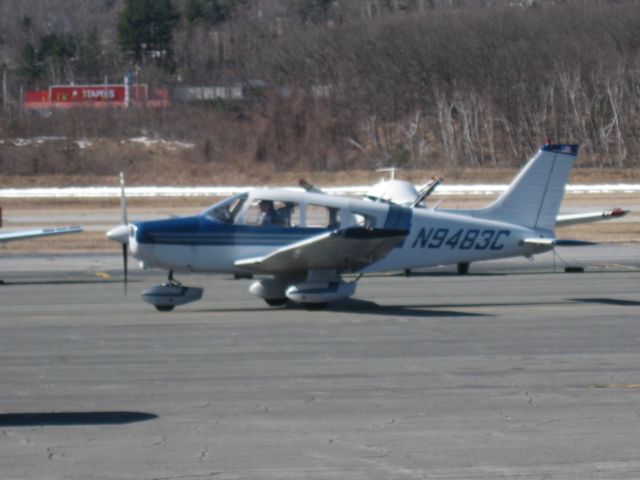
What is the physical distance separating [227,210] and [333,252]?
1675 mm

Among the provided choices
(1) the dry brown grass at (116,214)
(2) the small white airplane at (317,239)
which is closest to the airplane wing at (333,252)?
(2) the small white airplane at (317,239)

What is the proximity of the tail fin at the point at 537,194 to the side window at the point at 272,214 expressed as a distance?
310 cm

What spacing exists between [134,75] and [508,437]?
291 feet

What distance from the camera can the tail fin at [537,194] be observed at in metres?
17.2

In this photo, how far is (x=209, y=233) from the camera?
15.7m

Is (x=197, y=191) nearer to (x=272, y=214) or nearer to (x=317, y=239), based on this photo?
(x=272, y=214)

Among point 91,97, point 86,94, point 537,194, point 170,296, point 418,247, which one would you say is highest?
point 86,94

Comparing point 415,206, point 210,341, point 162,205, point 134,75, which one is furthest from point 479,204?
point 134,75

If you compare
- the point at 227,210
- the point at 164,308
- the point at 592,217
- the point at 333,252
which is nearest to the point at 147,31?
the point at 592,217

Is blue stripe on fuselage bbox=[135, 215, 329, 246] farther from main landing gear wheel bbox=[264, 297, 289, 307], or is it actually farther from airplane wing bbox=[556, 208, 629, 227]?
airplane wing bbox=[556, 208, 629, 227]

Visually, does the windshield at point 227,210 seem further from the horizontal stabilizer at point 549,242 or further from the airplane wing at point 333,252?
the horizontal stabilizer at point 549,242

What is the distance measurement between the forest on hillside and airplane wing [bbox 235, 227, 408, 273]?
4317 cm

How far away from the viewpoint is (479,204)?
129 ft

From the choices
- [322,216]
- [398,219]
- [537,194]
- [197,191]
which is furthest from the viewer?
[197,191]
